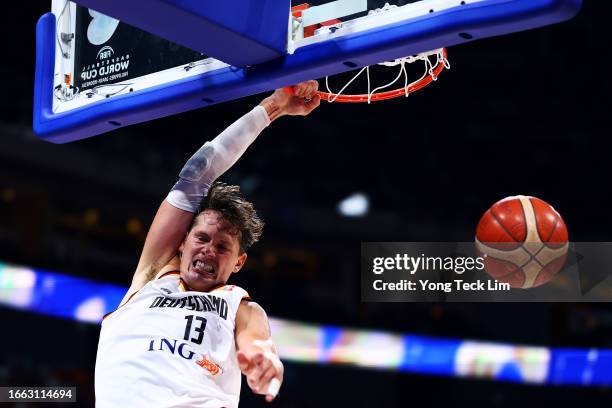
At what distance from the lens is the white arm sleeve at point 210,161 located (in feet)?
11.9

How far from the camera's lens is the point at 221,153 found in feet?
12.0

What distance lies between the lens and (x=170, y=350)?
Result: 3.22 m

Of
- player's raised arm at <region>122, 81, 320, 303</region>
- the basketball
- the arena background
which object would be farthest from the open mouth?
the arena background

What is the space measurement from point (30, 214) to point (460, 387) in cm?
631

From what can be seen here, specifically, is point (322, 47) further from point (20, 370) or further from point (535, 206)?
point (20, 370)

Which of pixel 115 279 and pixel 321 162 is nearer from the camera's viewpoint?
pixel 115 279

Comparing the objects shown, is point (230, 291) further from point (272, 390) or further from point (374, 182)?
point (374, 182)

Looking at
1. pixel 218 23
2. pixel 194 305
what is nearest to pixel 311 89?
pixel 218 23

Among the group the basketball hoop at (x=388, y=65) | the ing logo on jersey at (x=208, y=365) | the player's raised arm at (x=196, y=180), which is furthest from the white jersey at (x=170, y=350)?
the basketball hoop at (x=388, y=65)

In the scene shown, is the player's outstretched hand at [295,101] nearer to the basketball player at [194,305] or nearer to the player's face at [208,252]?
the basketball player at [194,305]

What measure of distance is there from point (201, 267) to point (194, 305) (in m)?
0.16

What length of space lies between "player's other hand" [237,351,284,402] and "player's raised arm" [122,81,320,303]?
96 cm

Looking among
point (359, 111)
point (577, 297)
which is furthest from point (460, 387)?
point (359, 111)

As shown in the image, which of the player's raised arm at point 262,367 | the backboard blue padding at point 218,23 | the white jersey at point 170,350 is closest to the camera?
the player's raised arm at point 262,367
